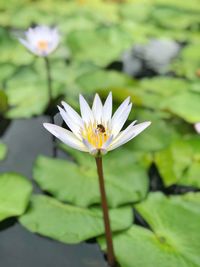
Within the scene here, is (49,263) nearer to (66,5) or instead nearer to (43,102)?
(43,102)

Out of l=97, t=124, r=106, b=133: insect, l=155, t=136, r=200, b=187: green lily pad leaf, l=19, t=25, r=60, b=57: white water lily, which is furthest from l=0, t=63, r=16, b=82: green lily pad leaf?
l=97, t=124, r=106, b=133: insect

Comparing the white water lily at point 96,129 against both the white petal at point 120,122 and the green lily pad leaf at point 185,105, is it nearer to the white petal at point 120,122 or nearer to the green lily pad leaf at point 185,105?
the white petal at point 120,122

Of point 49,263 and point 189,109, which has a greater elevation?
point 189,109

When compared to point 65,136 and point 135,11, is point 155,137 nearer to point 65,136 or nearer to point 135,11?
point 65,136

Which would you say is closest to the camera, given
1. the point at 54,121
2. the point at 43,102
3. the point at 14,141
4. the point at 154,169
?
the point at 54,121

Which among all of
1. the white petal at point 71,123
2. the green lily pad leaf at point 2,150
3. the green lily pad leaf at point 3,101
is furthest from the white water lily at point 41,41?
the white petal at point 71,123

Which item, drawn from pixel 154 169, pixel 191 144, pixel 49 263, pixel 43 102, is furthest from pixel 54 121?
pixel 43 102

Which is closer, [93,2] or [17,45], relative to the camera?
[17,45]

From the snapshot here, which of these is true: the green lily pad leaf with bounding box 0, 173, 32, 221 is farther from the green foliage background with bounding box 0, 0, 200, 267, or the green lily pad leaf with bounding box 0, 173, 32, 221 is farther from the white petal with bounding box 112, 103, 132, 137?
the white petal with bounding box 112, 103, 132, 137

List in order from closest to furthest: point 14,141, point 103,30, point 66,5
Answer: point 14,141
point 103,30
point 66,5
